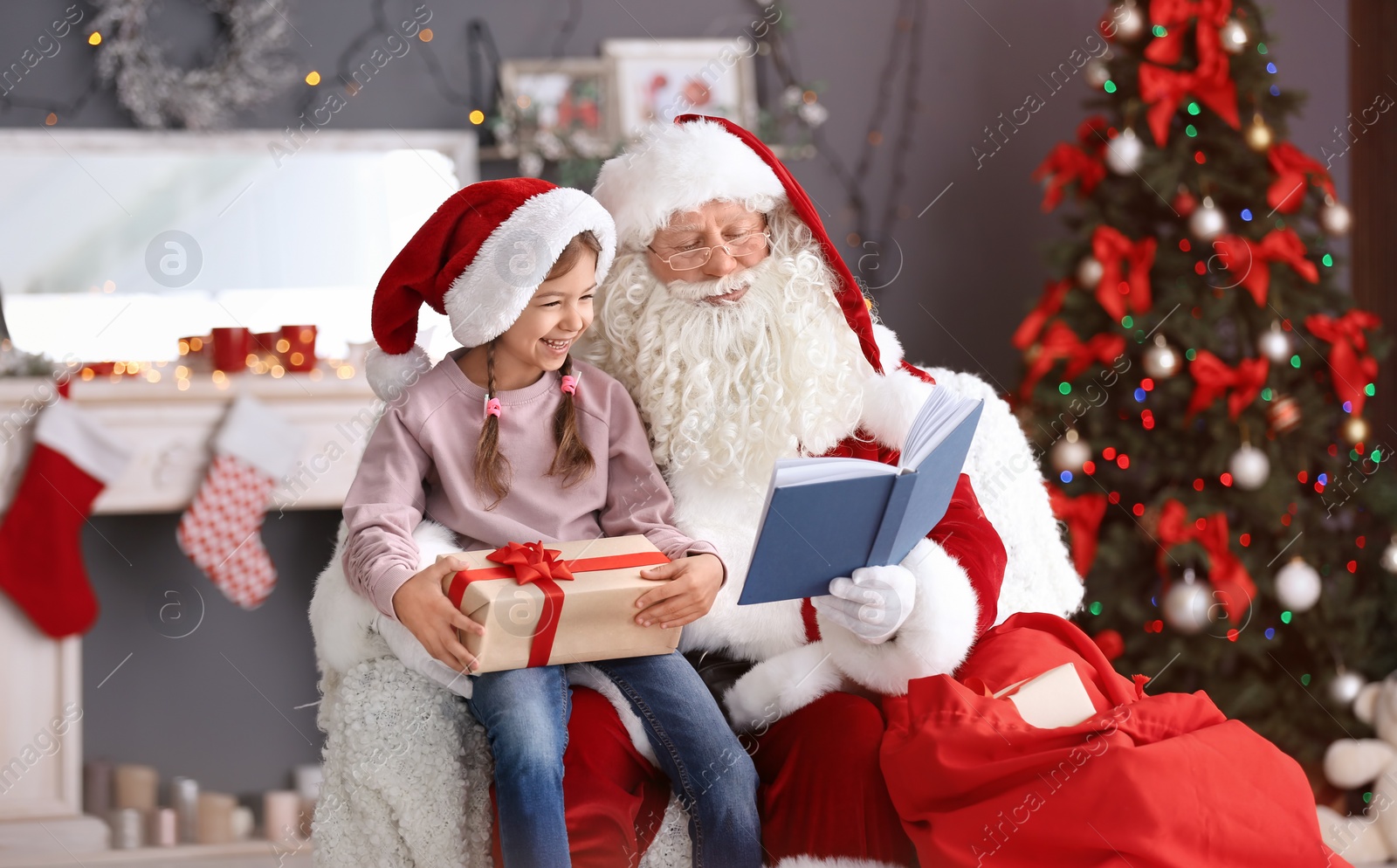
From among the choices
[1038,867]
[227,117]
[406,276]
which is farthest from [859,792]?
[227,117]

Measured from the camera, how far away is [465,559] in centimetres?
156

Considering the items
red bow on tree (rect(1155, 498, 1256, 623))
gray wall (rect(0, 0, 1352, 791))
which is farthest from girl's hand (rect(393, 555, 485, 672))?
gray wall (rect(0, 0, 1352, 791))

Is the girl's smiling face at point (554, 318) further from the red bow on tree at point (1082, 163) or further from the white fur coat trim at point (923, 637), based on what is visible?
the red bow on tree at point (1082, 163)

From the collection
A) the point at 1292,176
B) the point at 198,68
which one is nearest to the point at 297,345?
the point at 198,68

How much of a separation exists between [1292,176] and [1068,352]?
0.72 m

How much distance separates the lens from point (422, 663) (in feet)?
5.53

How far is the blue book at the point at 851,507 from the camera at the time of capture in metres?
1.40

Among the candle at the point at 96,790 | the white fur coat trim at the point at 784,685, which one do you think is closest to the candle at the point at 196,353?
the candle at the point at 96,790

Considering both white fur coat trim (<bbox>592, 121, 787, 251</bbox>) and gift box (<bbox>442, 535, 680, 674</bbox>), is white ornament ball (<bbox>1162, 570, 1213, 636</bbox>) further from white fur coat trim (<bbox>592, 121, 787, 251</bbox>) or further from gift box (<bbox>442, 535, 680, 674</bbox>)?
gift box (<bbox>442, 535, 680, 674</bbox>)

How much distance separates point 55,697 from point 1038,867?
291 cm

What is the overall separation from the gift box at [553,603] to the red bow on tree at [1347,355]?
222 cm

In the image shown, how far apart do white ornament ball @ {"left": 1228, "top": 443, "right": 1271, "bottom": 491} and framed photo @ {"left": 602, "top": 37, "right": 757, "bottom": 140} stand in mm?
1740

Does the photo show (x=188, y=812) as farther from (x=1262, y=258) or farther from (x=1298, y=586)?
(x=1262, y=258)

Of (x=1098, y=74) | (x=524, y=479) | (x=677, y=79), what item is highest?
(x=1098, y=74)
